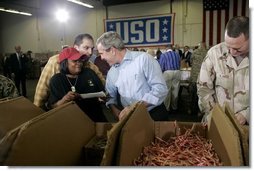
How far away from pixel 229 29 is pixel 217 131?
1.22ft

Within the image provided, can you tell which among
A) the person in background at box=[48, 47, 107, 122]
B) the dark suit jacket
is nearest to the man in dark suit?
the dark suit jacket

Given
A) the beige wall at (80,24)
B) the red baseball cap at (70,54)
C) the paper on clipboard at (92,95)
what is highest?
the beige wall at (80,24)

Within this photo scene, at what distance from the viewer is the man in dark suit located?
105 cm

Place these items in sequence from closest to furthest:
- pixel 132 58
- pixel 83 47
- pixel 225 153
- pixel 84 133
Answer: pixel 225 153 < pixel 84 133 < pixel 132 58 < pixel 83 47

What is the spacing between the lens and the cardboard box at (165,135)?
0.54m

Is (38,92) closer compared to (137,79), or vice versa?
(137,79)

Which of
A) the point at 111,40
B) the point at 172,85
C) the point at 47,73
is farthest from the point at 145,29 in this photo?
the point at 172,85

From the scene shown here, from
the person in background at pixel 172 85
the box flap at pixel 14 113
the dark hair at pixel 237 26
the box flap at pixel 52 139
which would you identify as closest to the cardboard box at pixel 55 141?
the box flap at pixel 52 139

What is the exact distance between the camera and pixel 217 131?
0.68m

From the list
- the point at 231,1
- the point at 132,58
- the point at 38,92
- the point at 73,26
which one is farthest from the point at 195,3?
the point at 38,92

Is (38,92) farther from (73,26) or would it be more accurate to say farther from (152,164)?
(152,164)

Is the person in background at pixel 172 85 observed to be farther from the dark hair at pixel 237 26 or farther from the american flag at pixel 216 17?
the dark hair at pixel 237 26

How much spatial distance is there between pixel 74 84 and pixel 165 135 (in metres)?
0.51

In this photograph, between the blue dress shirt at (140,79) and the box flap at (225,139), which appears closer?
the box flap at (225,139)
